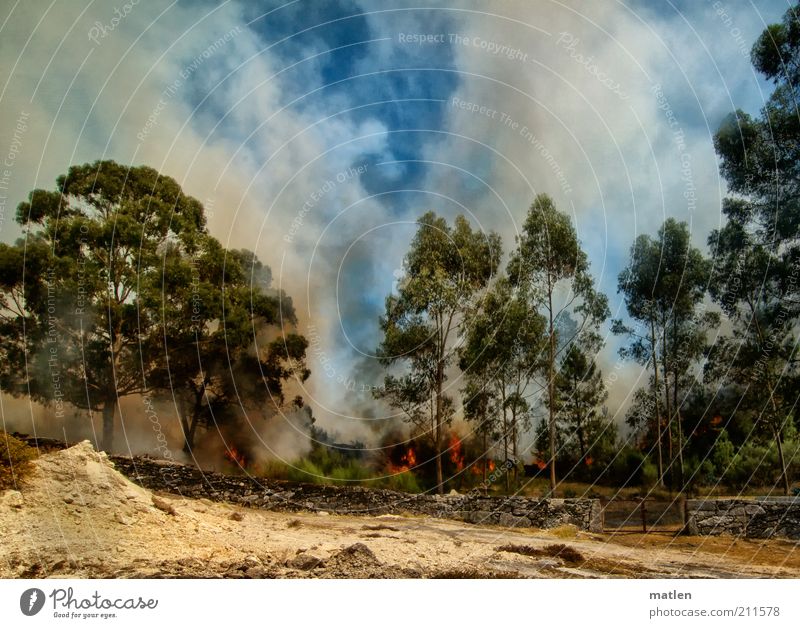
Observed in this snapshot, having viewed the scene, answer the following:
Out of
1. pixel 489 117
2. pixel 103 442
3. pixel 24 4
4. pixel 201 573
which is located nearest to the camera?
pixel 201 573

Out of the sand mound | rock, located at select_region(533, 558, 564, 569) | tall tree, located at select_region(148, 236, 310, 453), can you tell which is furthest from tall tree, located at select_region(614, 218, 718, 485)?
the sand mound

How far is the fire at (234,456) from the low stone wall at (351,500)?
28cm

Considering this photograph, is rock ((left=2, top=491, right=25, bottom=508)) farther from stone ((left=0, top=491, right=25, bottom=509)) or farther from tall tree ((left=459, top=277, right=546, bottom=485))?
tall tree ((left=459, top=277, right=546, bottom=485))

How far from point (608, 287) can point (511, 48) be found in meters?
4.81

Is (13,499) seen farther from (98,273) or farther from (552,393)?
(552,393)

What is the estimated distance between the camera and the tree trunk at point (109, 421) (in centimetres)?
1138

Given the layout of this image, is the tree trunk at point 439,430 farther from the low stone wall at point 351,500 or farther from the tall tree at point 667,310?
the tall tree at point 667,310

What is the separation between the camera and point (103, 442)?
11375mm

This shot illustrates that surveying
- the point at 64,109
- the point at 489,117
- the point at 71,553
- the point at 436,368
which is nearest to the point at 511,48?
the point at 489,117

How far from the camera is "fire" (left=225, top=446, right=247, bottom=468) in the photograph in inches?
468

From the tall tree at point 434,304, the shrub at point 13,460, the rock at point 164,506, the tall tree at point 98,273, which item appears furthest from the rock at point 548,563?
the shrub at point 13,460

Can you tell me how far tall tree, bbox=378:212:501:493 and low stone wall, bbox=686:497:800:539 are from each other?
16.9 ft

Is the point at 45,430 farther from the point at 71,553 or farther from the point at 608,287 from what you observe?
the point at 608,287

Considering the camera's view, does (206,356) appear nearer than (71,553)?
No
